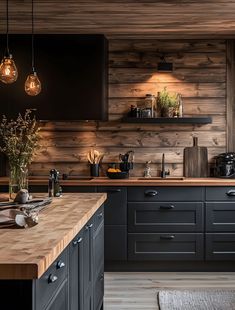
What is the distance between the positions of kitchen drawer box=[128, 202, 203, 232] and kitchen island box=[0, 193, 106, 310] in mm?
1460

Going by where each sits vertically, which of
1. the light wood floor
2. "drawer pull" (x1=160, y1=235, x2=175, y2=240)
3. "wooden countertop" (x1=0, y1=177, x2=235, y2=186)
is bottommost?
the light wood floor

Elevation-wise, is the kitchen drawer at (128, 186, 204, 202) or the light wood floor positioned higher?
the kitchen drawer at (128, 186, 204, 202)

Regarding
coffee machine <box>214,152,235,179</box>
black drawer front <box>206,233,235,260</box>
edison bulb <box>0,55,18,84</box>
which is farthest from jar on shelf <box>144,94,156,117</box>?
edison bulb <box>0,55,18,84</box>

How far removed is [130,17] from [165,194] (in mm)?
1775

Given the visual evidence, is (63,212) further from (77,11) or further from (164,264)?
(164,264)

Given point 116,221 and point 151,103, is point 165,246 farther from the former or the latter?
point 151,103

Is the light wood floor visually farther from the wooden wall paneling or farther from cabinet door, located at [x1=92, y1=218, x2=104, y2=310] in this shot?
the wooden wall paneling

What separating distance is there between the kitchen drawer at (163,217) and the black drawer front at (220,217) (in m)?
0.09

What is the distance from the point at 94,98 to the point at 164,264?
1.87 metres

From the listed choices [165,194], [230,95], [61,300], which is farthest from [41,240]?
[230,95]

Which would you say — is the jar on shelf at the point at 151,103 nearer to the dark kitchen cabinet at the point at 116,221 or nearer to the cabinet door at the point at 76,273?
the dark kitchen cabinet at the point at 116,221

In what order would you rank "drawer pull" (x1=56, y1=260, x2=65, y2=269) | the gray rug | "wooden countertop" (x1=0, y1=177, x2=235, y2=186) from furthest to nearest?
1. "wooden countertop" (x1=0, y1=177, x2=235, y2=186)
2. the gray rug
3. "drawer pull" (x1=56, y1=260, x2=65, y2=269)

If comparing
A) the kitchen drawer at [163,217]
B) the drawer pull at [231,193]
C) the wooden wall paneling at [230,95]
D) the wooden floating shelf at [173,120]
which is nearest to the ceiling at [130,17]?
the wooden wall paneling at [230,95]

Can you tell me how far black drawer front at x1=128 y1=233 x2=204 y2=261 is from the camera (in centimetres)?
548
